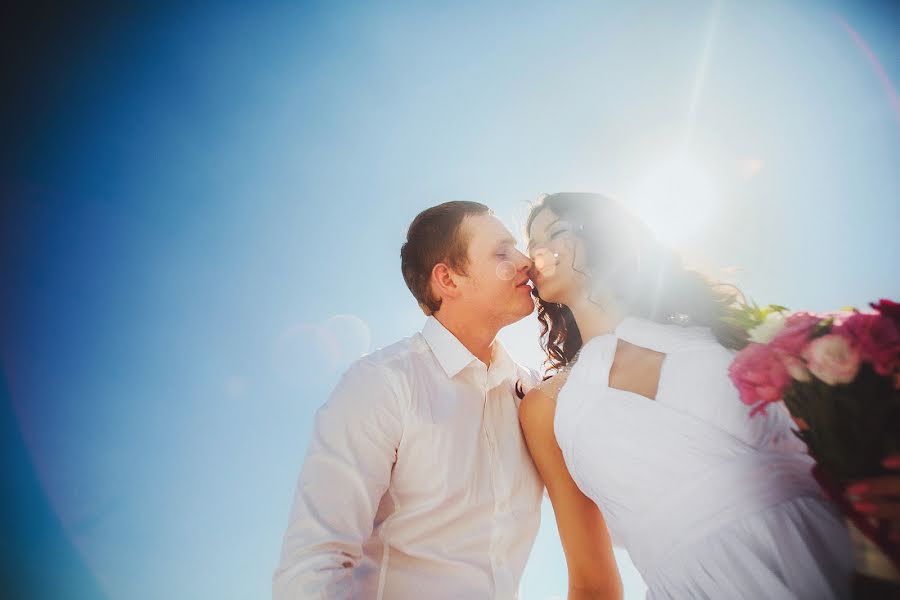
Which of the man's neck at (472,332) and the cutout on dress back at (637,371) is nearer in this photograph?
the cutout on dress back at (637,371)

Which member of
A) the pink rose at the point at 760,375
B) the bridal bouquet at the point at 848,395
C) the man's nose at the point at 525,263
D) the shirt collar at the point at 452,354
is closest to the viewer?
the bridal bouquet at the point at 848,395

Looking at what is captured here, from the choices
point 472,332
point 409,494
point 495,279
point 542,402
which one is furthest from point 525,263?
point 409,494

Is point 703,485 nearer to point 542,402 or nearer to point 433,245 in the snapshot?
point 542,402

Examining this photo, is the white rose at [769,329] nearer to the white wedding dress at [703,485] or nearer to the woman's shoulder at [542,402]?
the white wedding dress at [703,485]

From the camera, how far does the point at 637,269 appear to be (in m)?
3.20

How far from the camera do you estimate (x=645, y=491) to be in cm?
219

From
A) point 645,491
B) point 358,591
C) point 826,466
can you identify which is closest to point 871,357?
point 826,466

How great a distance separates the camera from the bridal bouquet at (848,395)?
1419 millimetres

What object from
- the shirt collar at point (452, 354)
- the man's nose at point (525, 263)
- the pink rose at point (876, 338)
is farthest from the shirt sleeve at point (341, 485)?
the pink rose at point (876, 338)

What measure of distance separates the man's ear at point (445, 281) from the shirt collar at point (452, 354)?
0.26 meters

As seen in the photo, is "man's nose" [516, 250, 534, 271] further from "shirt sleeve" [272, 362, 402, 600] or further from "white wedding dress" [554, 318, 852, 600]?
"shirt sleeve" [272, 362, 402, 600]

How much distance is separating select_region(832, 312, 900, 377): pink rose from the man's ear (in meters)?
2.51

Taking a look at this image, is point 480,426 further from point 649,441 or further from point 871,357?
point 871,357

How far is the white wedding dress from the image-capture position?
6.07 ft
